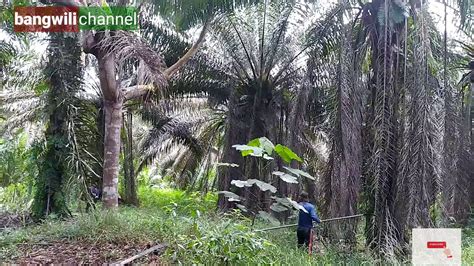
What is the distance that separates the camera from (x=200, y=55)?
11.4m

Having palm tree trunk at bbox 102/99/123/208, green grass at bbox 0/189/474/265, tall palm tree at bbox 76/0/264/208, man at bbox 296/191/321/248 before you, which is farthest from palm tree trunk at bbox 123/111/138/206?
man at bbox 296/191/321/248

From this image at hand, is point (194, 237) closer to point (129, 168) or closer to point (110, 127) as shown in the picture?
point (110, 127)

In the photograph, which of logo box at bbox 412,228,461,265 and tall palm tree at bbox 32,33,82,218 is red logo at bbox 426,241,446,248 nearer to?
logo box at bbox 412,228,461,265

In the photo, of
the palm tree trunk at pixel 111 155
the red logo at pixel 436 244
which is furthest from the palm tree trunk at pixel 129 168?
the red logo at pixel 436 244

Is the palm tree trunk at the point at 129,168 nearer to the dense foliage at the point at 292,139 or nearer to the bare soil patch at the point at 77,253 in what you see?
the dense foliage at the point at 292,139

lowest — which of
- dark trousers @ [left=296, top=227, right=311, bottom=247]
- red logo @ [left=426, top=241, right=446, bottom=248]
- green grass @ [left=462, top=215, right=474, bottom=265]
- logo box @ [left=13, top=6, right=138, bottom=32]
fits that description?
green grass @ [left=462, top=215, right=474, bottom=265]

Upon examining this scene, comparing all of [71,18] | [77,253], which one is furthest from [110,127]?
[77,253]

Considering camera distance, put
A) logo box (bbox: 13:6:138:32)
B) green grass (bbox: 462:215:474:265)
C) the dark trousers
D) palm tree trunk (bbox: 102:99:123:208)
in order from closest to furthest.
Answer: green grass (bbox: 462:215:474:265) → logo box (bbox: 13:6:138:32) → the dark trousers → palm tree trunk (bbox: 102:99:123:208)

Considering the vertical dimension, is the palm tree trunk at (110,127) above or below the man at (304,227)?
above

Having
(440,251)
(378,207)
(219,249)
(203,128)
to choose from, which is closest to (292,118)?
(378,207)

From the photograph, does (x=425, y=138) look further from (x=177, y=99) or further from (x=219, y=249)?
(x=177, y=99)

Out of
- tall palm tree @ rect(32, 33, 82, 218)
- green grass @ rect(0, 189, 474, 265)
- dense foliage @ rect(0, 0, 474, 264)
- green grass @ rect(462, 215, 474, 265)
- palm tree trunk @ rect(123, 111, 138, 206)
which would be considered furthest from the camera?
palm tree trunk @ rect(123, 111, 138, 206)

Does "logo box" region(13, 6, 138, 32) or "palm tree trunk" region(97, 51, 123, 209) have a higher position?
"logo box" region(13, 6, 138, 32)

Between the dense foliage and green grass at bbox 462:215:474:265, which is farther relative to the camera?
green grass at bbox 462:215:474:265
